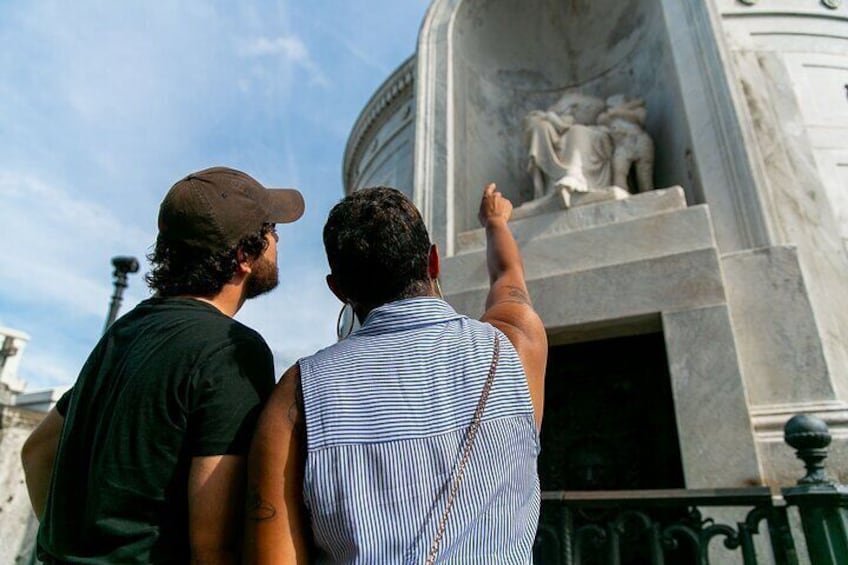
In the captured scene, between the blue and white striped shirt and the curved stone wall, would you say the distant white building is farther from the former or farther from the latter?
the blue and white striped shirt

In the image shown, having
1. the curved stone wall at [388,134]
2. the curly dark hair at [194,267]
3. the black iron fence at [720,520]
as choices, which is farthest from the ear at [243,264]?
the curved stone wall at [388,134]

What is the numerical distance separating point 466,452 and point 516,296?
22.0 inches

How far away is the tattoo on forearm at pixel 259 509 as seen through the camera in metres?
0.98

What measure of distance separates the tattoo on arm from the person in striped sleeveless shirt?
24cm

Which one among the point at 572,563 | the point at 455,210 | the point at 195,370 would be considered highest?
the point at 455,210

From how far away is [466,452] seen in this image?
101cm

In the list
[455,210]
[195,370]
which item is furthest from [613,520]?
[455,210]

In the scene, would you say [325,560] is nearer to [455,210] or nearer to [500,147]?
[455,210]

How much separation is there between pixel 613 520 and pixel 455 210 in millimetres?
3879

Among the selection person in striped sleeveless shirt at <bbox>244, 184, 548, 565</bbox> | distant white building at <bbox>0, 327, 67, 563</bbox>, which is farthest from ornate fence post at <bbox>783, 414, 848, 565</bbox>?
distant white building at <bbox>0, 327, 67, 563</bbox>

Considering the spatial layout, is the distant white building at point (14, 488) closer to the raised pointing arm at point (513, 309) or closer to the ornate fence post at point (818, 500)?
the raised pointing arm at point (513, 309)

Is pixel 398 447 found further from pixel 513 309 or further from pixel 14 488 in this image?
pixel 14 488

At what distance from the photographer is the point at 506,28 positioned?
25.5 feet

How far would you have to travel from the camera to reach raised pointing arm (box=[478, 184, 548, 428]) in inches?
49.6
